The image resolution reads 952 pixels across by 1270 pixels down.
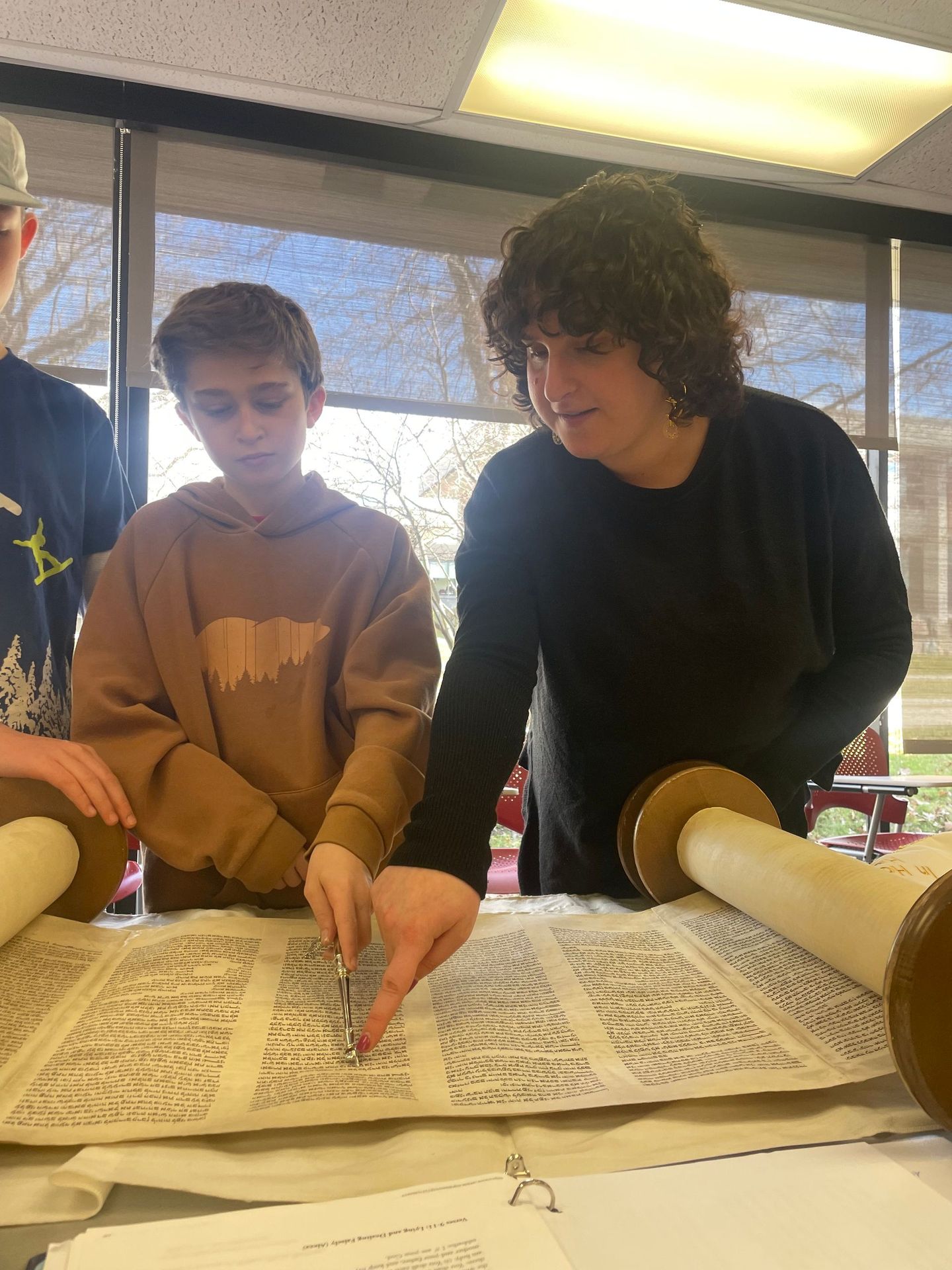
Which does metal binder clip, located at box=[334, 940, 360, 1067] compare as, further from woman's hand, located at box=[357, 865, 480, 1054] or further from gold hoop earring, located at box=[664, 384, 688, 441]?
gold hoop earring, located at box=[664, 384, 688, 441]

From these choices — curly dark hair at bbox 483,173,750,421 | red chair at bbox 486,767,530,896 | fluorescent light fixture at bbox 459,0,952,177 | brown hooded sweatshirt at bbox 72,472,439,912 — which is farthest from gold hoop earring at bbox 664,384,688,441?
fluorescent light fixture at bbox 459,0,952,177

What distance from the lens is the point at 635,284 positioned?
92 cm

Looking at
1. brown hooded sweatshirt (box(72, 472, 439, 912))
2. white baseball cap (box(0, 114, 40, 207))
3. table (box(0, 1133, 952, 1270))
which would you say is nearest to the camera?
table (box(0, 1133, 952, 1270))

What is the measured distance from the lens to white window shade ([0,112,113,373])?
2537 mm

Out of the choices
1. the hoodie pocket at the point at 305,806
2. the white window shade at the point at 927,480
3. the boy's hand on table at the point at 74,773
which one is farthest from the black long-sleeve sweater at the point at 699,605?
the white window shade at the point at 927,480

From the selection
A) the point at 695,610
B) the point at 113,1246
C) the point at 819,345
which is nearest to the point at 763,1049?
the point at 113,1246

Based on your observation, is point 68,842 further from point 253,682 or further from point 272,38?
point 272,38

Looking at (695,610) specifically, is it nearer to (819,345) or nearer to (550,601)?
(550,601)

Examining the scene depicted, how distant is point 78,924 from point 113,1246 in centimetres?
45

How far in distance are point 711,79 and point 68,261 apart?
1.86m

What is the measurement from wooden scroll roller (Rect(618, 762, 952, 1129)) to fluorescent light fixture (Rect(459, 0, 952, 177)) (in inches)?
81.4

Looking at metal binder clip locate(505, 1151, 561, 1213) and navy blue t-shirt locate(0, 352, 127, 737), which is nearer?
metal binder clip locate(505, 1151, 561, 1213)

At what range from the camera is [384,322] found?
286 centimetres

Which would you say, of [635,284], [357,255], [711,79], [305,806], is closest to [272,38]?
[357,255]
